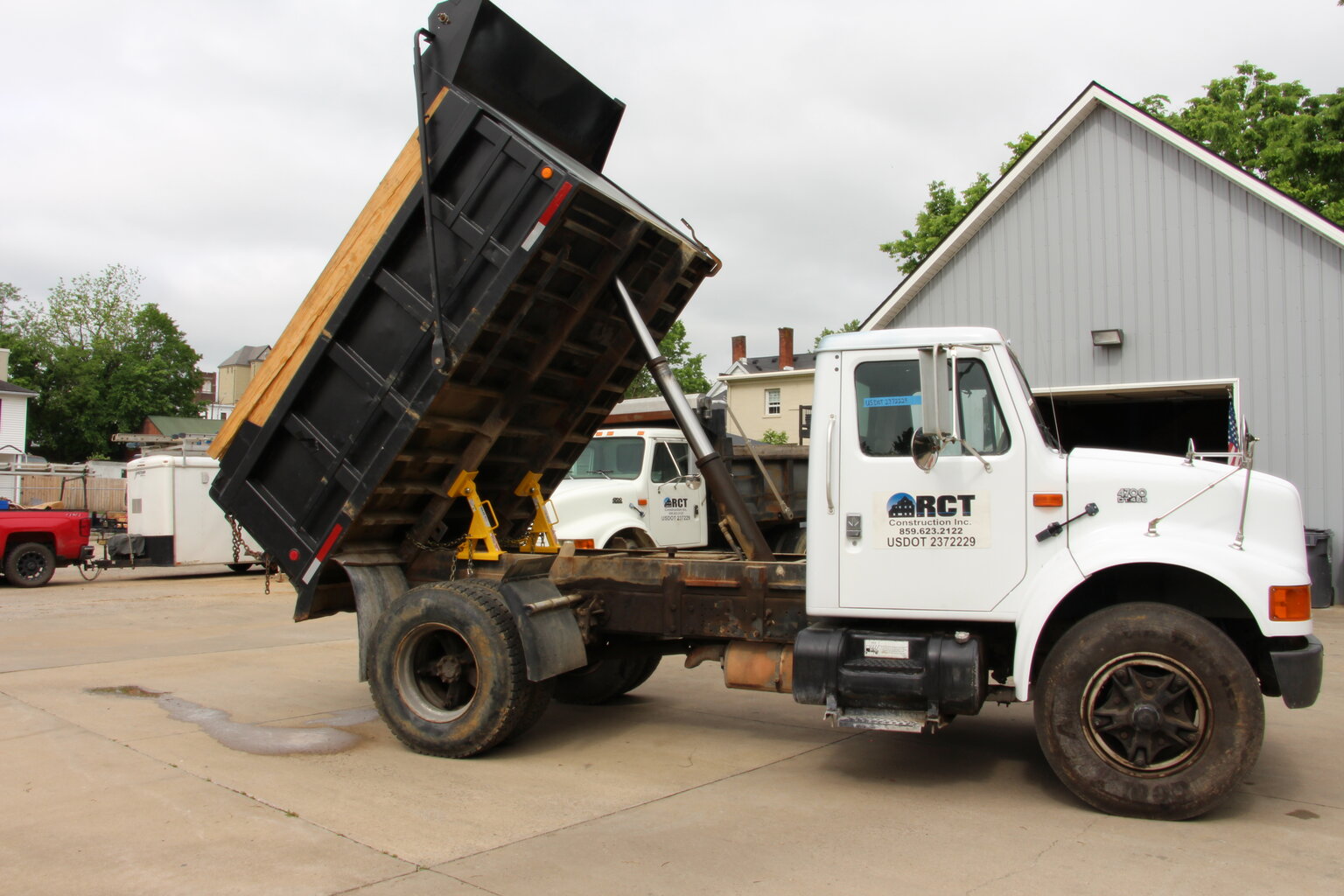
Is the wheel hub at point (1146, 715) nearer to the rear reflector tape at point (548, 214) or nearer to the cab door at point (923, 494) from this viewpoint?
the cab door at point (923, 494)

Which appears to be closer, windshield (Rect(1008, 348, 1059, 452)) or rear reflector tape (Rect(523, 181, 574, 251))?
windshield (Rect(1008, 348, 1059, 452))

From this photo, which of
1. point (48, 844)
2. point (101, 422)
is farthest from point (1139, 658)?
point (101, 422)

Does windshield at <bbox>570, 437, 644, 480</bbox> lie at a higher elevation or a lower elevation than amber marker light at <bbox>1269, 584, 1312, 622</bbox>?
higher

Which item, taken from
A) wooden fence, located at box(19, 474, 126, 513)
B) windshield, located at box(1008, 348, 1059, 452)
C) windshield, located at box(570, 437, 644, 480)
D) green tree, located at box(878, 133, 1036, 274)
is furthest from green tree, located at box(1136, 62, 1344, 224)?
wooden fence, located at box(19, 474, 126, 513)

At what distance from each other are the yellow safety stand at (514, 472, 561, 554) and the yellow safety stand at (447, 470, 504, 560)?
0.79 metres

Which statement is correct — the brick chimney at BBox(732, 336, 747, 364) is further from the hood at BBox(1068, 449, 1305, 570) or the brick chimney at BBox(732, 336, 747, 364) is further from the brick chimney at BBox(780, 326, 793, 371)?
the hood at BBox(1068, 449, 1305, 570)

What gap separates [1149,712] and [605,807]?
273 cm

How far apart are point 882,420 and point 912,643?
1.20m

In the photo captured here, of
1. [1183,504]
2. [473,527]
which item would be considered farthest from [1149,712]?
[473,527]

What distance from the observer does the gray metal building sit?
13.7 m

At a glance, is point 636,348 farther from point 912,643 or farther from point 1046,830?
point 1046,830

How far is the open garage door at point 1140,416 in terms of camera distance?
592 inches

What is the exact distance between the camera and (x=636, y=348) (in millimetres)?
7320

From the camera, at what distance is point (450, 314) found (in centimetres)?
601
